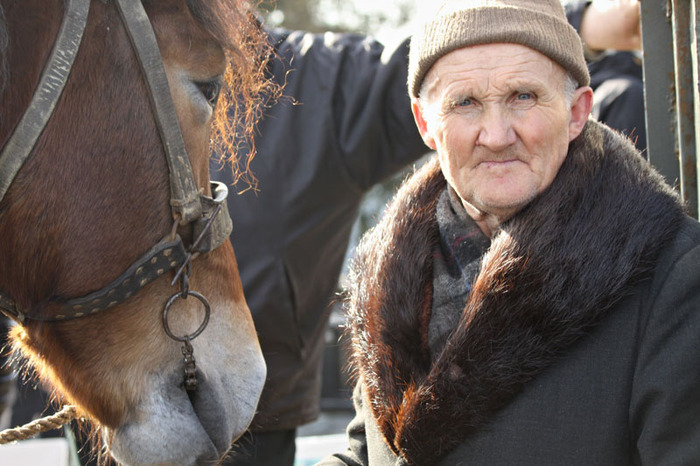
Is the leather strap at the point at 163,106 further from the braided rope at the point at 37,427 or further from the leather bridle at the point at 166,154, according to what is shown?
the braided rope at the point at 37,427

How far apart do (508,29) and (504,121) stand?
19 centimetres

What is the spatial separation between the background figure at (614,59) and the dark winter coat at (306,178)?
2.21 ft

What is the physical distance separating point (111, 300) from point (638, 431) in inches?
45.8

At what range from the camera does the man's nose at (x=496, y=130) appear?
1.41 m

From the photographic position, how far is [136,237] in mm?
1553

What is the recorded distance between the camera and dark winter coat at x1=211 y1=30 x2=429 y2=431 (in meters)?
2.46

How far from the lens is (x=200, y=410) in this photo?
1.66 m

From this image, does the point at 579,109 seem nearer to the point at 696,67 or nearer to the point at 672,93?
the point at 696,67

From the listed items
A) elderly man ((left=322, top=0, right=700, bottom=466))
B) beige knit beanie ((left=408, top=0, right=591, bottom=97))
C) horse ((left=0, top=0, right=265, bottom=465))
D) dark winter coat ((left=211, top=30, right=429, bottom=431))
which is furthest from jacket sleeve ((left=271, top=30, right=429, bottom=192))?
beige knit beanie ((left=408, top=0, right=591, bottom=97))

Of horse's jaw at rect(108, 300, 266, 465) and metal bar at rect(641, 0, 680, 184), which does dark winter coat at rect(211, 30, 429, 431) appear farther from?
metal bar at rect(641, 0, 680, 184)

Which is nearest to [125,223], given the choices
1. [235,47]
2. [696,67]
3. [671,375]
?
[235,47]

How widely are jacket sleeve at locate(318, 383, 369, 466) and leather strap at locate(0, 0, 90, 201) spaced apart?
979 millimetres

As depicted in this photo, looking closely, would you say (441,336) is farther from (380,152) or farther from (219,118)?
(380,152)

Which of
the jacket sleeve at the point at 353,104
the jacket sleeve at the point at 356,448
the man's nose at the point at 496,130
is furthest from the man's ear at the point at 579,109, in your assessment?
the jacket sleeve at the point at 353,104
